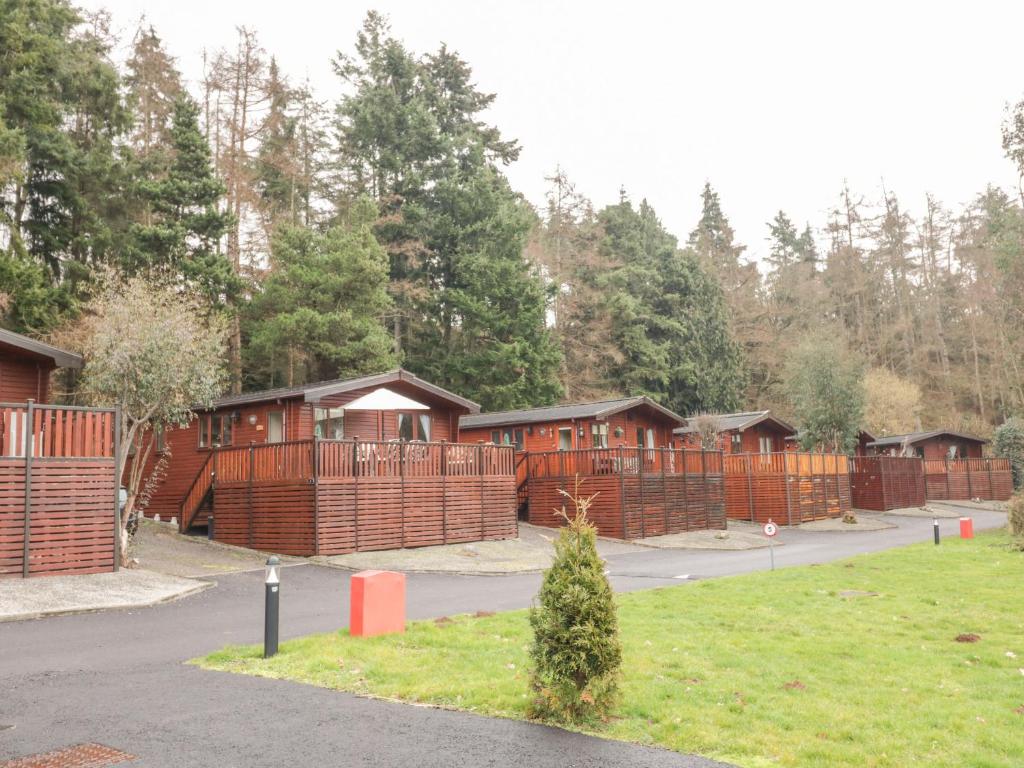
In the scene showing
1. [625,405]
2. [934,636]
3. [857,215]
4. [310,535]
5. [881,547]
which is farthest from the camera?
[857,215]

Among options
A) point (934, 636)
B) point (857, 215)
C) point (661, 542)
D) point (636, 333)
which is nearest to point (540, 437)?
point (661, 542)

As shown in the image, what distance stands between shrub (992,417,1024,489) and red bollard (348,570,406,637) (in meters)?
41.8

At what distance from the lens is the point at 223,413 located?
24.6 m

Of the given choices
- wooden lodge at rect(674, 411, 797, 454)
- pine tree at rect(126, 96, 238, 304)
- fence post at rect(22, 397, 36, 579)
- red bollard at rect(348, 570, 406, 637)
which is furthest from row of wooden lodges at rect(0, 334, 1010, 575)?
pine tree at rect(126, 96, 238, 304)

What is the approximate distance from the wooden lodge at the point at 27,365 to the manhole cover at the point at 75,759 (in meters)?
14.4

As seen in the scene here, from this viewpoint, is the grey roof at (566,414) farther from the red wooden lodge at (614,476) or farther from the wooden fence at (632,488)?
the wooden fence at (632,488)

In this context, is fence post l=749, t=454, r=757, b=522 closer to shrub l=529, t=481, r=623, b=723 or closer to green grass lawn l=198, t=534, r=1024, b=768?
green grass lawn l=198, t=534, r=1024, b=768

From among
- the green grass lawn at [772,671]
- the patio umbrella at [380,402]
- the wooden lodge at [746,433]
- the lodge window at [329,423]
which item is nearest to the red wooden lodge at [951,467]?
the wooden lodge at [746,433]

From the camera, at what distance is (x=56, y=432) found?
45.4 feet

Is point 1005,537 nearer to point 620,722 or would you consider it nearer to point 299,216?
point 620,722

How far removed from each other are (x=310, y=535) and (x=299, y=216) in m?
26.9

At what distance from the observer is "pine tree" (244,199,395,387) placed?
106 ft

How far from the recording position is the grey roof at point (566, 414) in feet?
97.7

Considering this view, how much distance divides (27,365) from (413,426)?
35.2 ft
